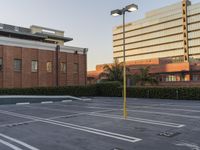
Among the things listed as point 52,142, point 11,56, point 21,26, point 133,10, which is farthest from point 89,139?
point 21,26

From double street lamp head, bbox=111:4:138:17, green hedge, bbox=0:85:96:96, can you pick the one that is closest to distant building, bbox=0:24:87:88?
green hedge, bbox=0:85:96:96

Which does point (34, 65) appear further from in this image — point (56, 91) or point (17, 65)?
point (56, 91)

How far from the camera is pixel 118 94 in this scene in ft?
101

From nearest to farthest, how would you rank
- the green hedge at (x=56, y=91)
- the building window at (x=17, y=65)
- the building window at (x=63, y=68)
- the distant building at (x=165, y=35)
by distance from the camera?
the green hedge at (x=56, y=91), the building window at (x=17, y=65), the building window at (x=63, y=68), the distant building at (x=165, y=35)

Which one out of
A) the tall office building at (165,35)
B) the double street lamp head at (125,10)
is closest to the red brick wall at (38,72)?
the double street lamp head at (125,10)

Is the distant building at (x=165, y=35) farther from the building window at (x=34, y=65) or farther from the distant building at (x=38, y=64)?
the building window at (x=34, y=65)

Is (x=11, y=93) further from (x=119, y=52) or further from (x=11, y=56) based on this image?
(x=119, y=52)

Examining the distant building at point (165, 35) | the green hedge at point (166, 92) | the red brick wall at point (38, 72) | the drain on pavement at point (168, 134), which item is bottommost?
the drain on pavement at point (168, 134)

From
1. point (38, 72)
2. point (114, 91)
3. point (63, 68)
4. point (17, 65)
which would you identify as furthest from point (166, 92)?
point (17, 65)

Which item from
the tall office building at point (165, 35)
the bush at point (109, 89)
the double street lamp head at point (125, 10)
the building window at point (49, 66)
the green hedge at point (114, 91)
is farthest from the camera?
the tall office building at point (165, 35)

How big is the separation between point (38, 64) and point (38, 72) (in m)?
1.10

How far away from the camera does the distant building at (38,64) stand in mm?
27094

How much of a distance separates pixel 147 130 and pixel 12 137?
4957mm

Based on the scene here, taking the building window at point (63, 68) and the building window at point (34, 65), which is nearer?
the building window at point (34, 65)
